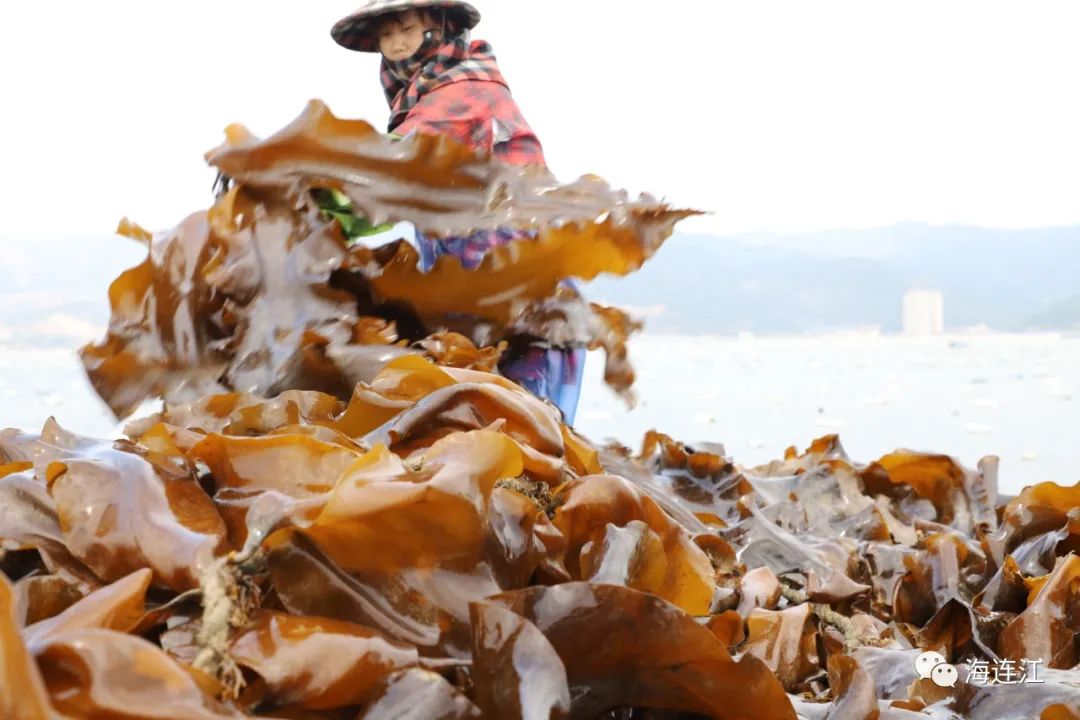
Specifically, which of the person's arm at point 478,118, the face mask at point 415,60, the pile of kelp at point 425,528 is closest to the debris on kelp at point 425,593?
the pile of kelp at point 425,528

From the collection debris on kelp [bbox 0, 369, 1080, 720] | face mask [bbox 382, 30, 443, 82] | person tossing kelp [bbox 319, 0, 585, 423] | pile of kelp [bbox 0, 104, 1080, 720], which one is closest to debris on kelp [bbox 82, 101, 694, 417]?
pile of kelp [bbox 0, 104, 1080, 720]

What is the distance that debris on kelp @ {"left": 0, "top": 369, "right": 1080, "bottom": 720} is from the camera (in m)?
0.36

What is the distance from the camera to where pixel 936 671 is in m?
0.54

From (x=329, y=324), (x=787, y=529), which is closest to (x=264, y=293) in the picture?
(x=329, y=324)

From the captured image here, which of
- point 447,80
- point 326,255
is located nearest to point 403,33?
point 447,80

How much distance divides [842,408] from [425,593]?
11.1 feet

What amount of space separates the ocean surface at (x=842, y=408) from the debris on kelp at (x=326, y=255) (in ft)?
0.31

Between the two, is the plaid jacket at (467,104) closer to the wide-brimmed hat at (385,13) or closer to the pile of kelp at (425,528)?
the wide-brimmed hat at (385,13)

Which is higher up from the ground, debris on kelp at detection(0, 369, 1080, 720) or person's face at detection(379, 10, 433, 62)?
person's face at detection(379, 10, 433, 62)

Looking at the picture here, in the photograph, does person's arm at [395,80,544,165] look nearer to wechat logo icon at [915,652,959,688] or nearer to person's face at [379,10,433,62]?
person's face at [379,10,433,62]

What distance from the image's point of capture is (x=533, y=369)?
→ 923 millimetres

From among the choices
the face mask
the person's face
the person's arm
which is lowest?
the person's arm

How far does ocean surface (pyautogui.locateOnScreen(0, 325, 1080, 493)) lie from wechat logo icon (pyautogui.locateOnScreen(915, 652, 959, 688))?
441 millimetres

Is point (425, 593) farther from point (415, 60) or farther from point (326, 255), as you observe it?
point (415, 60)
